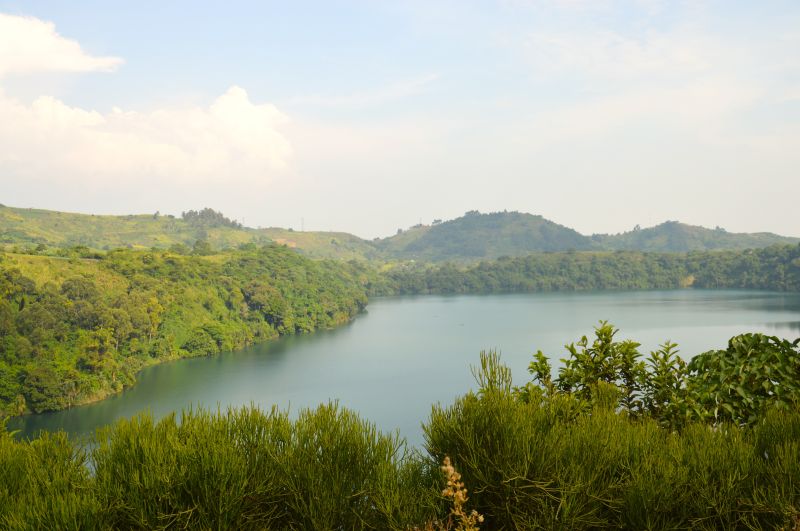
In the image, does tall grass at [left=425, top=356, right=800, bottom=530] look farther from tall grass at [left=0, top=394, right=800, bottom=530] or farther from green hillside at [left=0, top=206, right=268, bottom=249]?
green hillside at [left=0, top=206, right=268, bottom=249]

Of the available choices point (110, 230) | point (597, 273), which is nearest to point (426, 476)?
point (597, 273)

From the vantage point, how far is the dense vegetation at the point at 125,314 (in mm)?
49156

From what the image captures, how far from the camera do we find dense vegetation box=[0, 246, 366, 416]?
161ft

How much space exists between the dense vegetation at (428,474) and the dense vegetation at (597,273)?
153054 mm

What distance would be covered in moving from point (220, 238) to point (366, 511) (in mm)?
182950

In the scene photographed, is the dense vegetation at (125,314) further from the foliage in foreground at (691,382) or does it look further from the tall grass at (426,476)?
the foliage in foreground at (691,382)

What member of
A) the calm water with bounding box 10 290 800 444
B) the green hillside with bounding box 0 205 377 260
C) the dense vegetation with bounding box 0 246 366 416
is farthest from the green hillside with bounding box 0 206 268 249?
the calm water with bounding box 10 290 800 444

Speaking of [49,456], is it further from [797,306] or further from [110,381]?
[797,306]

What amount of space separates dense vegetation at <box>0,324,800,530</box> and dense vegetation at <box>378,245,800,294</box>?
153 meters

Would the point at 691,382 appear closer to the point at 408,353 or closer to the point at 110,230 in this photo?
the point at 408,353

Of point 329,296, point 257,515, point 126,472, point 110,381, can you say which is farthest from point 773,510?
point 329,296

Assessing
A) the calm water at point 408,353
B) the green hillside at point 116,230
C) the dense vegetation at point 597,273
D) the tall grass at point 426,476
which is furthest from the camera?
the green hillside at point 116,230

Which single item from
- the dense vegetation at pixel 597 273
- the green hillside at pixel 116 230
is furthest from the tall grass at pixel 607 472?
the dense vegetation at pixel 597 273

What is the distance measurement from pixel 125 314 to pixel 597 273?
127186mm
